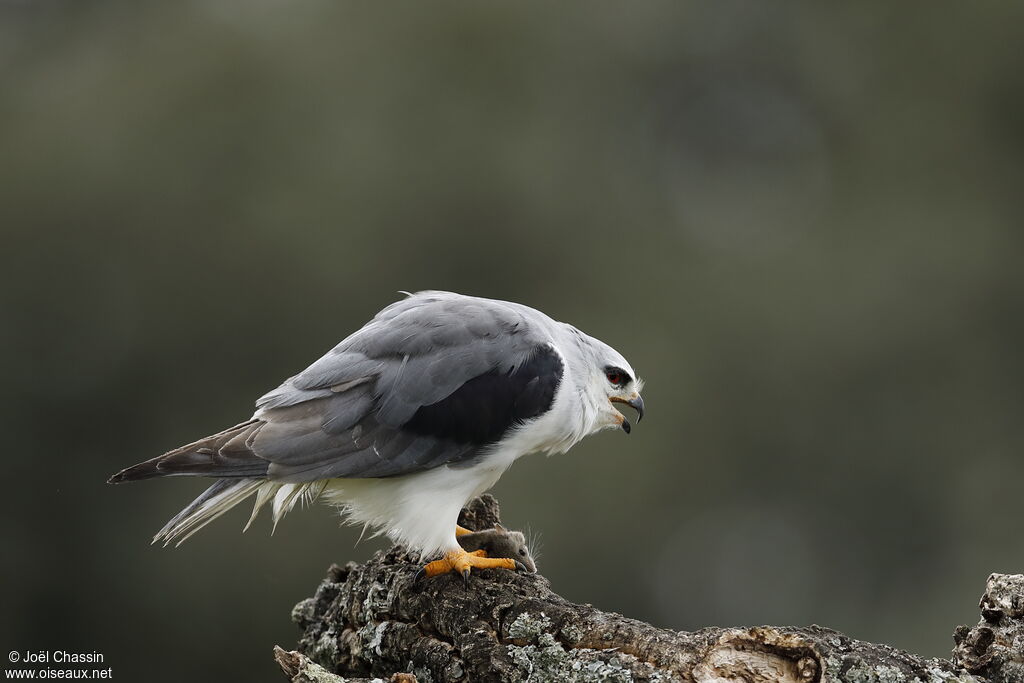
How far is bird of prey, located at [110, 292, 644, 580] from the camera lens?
215 inches

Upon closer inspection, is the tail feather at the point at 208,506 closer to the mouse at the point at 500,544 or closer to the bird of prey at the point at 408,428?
the bird of prey at the point at 408,428

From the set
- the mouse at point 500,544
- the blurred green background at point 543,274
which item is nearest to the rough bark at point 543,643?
the mouse at point 500,544

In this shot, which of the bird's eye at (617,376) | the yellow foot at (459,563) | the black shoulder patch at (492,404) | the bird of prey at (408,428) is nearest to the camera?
the yellow foot at (459,563)

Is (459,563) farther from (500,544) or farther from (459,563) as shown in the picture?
(500,544)

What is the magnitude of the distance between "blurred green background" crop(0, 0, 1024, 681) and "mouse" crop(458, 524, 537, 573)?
663 centimetres

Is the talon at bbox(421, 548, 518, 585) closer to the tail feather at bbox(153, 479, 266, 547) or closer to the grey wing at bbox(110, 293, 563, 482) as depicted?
the grey wing at bbox(110, 293, 563, 482)

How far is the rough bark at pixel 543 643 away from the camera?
3.94 m

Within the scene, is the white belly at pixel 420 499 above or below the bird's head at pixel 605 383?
below

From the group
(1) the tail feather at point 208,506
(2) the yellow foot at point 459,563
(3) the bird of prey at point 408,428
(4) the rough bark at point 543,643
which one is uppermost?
(3) the bird of prey at point 408,428

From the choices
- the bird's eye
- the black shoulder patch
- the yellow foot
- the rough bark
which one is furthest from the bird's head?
the rough bark

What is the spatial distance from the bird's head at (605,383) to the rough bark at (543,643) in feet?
4.38

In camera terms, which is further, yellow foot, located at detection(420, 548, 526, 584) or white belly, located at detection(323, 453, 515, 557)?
white belly, located at detection(323, 453, 515, 557)

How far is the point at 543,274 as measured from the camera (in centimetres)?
1577

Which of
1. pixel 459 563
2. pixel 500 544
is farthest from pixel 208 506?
pixel 500 544
